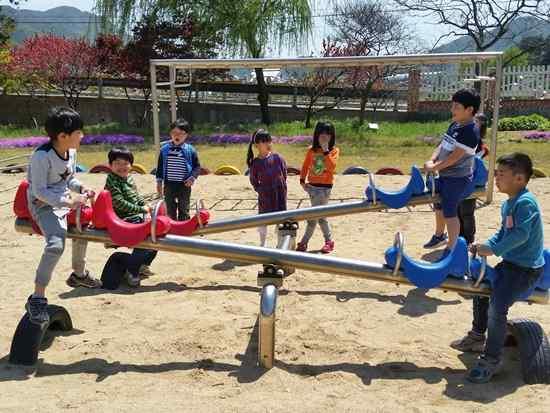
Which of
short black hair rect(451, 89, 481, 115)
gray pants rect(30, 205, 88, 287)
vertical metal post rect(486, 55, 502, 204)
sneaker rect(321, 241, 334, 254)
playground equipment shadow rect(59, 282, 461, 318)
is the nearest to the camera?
gray pants rect(30, 205, 88, 287)

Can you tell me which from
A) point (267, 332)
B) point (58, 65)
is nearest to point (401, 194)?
point (267, 332)

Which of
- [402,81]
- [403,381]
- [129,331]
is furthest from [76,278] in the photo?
[402,81]

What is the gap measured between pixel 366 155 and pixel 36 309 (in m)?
10.6

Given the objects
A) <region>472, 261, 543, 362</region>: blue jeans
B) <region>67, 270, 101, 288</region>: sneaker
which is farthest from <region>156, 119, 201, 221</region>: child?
<region>472, 261, 543, 362</region>: blue jeans

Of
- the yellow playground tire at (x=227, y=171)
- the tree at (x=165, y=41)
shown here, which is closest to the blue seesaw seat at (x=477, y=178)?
the yellow playground tire at (x=227, y=171)

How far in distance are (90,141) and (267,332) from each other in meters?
15.2

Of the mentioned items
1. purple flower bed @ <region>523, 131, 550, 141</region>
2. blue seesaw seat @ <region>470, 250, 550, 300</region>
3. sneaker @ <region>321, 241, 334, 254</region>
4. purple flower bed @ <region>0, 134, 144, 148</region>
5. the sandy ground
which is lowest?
the sandy ground

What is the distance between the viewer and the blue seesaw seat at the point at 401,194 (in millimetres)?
5199

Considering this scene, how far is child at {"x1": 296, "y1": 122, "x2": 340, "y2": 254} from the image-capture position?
232 inches

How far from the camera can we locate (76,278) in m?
4.76

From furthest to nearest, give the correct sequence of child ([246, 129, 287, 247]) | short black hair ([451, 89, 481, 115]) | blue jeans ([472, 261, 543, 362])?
child ([246, 129, 287, 247]), short black hair ([451, 89, 481, 115]), blue jeans ([472, 261, 543, 362])

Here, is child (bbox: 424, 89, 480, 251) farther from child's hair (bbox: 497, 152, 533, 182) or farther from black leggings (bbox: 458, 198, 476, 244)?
child's hair (bbox: 497, 152, 533, 182)

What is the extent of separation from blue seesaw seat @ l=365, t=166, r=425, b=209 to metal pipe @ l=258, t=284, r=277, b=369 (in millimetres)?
1991

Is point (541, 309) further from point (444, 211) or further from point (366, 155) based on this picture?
point (366, 155)
